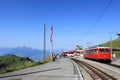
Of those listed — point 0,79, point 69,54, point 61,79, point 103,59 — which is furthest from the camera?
point 69,54

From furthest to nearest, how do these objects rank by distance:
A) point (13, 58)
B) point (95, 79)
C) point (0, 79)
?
1. point (13, 58)
2. point (95, 79)
3. point (0, 79)

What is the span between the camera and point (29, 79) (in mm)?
17344

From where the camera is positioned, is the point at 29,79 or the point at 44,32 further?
the point at 44,32

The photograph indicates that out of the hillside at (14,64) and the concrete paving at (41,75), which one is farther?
the hillside at (14,64)

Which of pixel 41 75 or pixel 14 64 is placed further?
pixel 14 64

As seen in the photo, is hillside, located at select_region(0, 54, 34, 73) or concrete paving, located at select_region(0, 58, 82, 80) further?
hillside, located at select_region(0, 54, 34, 73)

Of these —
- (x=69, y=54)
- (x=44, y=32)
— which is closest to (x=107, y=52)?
(x=44, y=32)

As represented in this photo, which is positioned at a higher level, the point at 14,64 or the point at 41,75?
the point at 41,75

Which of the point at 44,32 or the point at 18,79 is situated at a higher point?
the point at 44,32

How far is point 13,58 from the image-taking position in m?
103

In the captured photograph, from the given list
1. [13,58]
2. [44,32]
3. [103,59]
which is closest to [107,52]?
[103,59]

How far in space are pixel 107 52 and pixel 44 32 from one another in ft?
42.6

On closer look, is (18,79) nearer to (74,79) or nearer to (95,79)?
(74,79)

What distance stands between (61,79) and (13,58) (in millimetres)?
86818
